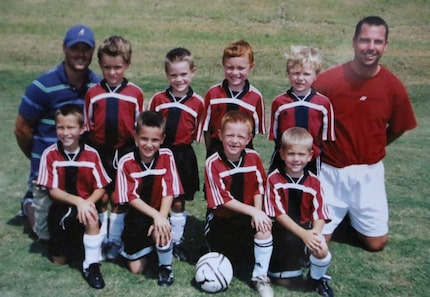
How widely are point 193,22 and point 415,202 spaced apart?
44.9 ft

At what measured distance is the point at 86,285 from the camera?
4598mm

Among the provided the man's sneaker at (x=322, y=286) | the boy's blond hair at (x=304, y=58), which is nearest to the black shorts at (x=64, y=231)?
the man's sneaker at (x=322, y=286)

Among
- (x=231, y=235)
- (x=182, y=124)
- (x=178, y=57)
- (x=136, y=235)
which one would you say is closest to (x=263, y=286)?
(x=231, y=235)

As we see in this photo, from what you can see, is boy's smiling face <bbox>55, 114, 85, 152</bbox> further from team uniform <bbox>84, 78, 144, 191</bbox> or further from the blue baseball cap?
the blue baseball cap

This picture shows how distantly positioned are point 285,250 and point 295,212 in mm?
318

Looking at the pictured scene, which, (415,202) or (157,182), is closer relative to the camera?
(157,182)

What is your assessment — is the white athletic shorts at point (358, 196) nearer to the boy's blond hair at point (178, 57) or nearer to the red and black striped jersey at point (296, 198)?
the red and black striped jersey at point (296, 198)

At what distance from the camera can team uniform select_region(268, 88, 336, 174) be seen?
16.1 ft

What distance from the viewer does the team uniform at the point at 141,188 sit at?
182 inches

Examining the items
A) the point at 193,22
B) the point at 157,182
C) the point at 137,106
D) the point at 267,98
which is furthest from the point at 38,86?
the point at 193,22

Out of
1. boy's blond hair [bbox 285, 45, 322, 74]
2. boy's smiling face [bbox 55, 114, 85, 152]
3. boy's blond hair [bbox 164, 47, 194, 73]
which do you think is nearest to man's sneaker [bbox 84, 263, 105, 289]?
boy's smiling face [bbox 55, 114, 85, 152]

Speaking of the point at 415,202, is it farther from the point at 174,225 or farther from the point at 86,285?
the point at 86,285

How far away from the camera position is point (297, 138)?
4.50 meters

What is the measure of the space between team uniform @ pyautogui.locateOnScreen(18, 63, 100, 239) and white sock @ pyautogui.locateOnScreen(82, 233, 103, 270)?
595 millimetres
